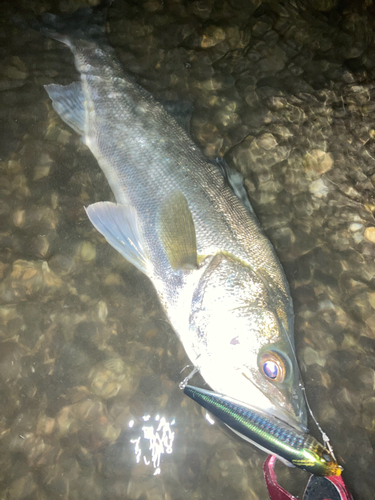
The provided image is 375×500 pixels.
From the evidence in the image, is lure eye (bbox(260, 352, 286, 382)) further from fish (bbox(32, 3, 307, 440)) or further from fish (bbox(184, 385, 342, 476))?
fish (bbox(184, 385, 342, 476))

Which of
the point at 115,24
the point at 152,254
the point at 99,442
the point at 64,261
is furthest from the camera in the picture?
the point at 115,24

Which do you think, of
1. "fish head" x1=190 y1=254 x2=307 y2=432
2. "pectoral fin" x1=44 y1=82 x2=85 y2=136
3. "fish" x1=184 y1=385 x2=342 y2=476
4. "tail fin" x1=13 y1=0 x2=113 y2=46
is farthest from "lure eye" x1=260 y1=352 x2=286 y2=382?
"tail fin" x1=13 y1=0 x2=113 y2=46

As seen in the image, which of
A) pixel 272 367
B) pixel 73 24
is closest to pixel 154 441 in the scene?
pixel 272 367

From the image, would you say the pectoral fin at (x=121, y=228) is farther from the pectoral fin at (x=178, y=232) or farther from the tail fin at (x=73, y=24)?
the tail fin at (x=73, y=24)

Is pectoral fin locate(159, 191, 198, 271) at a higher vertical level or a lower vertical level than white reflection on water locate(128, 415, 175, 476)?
higher

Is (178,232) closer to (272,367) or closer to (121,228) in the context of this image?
(121,228)

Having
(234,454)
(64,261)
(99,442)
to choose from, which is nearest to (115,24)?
(64,261)

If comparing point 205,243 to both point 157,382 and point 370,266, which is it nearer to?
point 157,382
